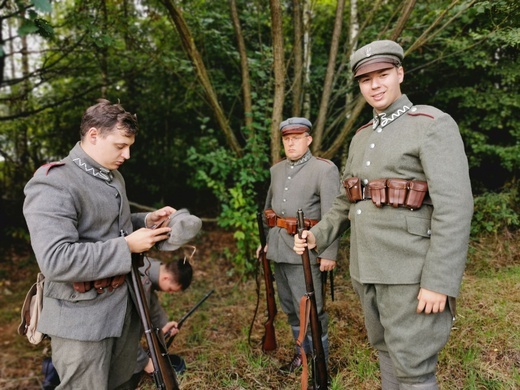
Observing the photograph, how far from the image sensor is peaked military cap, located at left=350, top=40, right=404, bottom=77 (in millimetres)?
2012

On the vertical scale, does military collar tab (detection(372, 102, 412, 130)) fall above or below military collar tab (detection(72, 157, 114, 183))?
above

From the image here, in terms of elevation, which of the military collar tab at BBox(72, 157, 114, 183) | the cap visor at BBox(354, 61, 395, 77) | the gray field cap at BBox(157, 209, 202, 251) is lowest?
the gray field cap at BBox(157, 209, 202, 251)

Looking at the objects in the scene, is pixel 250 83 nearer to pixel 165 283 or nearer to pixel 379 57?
pixel 165 283

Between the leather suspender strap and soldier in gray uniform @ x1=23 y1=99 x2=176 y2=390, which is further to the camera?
the leather suspender strap

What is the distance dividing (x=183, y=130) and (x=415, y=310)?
274 inches

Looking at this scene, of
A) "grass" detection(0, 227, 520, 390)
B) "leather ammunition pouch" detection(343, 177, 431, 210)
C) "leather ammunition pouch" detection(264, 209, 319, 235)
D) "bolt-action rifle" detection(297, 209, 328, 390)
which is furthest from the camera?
"leather ammunition pouch" detection(264, 209, 319, 235)

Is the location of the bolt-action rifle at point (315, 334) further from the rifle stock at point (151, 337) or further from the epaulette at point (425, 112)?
the epaulette at point (425, 112)

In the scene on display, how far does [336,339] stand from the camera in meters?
3.67

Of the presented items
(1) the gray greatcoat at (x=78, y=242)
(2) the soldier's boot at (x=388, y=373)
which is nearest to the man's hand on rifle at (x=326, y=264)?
(2) the soldier's boot at (x=388, y=373)

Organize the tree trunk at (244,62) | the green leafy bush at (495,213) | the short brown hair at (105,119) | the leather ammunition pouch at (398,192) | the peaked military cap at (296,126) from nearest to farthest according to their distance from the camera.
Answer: the leather ammunition pouch at (398,192) < the short brown hair at (105,119) < the peaked military cap at (296,126) < the tree trunk at (244,62) < the green leafy bush at (495,213)

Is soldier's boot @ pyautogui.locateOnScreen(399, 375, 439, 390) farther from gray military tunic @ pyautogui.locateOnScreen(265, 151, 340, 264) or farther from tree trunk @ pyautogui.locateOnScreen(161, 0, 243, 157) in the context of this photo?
tree trunk @ pyautogui.locateOnScreen(161, 0, 243, 157)

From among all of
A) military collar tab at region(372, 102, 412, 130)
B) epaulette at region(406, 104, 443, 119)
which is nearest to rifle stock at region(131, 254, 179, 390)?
military collar tab at region(372, 102, 412, 130)

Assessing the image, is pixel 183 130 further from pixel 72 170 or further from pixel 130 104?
pixel 72 170

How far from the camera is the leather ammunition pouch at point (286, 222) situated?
10.4 feet
